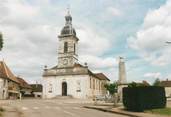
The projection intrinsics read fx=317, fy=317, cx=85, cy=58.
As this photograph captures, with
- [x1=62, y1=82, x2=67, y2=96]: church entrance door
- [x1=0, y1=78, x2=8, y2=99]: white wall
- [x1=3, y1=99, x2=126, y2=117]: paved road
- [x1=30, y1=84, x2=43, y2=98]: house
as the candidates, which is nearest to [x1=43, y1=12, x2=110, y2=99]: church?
[x1=62, y1=82, x2=67, y2=96]: church entrance door

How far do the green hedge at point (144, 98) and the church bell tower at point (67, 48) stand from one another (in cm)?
5863

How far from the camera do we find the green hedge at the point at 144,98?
24.9 m

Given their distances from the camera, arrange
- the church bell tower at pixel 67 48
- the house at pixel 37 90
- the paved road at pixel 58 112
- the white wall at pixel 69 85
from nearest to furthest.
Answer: the paved road at pixel 58 112 < the white wall at pixel 69 85 < the church bell tower at pixel 67 48 < the house at pixel 37 90

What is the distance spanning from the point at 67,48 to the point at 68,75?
24.3 ft

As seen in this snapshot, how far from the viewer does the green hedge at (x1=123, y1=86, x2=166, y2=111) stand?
81.8 feet

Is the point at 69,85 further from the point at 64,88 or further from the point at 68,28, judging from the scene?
the point at 68,28

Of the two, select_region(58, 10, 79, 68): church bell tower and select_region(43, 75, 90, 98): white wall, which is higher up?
select_region(58, 10, 79, 68): church bell tower

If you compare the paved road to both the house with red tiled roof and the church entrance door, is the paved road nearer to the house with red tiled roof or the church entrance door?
the house with red tiled roof

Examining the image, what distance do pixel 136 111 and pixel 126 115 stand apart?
3.04m

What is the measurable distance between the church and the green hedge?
182ft

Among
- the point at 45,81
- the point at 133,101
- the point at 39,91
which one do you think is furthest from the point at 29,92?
the point at 133,101

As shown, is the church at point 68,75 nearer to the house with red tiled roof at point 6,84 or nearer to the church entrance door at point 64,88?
the church entrance door at point 64,88

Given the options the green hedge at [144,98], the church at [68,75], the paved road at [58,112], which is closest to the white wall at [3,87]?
the church at [68,75]

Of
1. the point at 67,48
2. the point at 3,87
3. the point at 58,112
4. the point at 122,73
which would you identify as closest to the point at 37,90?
the point at 67,48
